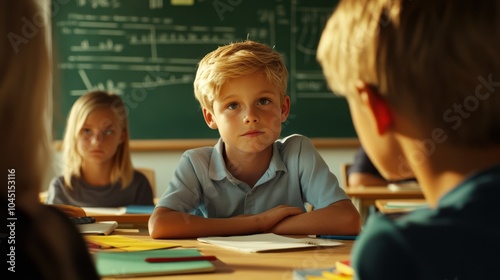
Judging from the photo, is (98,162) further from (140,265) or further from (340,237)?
(140,265)

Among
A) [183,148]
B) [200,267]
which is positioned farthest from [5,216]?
[183,148]

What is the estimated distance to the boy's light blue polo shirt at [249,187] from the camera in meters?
2.35

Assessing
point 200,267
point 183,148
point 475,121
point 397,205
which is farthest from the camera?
point 183,148

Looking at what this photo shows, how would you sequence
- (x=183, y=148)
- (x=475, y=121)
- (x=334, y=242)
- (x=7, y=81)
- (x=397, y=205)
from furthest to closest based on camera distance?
(x=183, y=148) < (x=397, y=205) < (x=334, y=242) < (x=475, y=121) < (x=7, y=81)

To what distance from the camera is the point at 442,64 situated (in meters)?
0.90

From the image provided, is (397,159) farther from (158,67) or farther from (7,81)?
(158,67)

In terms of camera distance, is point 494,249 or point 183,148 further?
point 183,148

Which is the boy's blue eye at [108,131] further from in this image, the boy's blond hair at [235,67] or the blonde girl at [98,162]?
the boy's blond hair at [235,67]

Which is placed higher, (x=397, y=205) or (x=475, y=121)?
(x=475, y=121)

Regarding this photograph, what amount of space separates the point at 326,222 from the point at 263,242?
0.34m

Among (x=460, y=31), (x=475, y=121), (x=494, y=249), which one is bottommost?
(x=494, y=249)

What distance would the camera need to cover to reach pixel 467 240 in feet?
2.78

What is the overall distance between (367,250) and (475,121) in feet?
0.73

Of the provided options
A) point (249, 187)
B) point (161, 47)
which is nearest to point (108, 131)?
point (249, 187)
